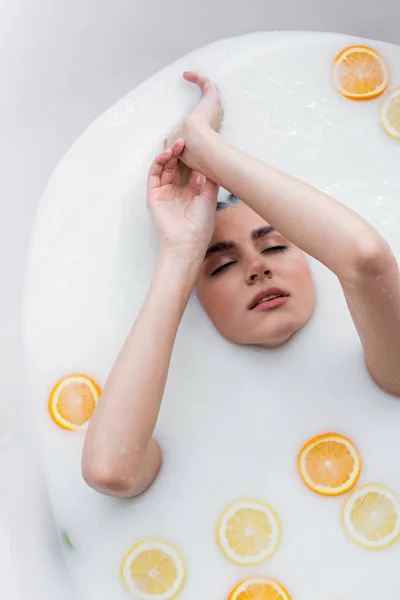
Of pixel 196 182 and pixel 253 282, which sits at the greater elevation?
pixel 196 182

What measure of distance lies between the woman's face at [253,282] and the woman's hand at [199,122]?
13 cm

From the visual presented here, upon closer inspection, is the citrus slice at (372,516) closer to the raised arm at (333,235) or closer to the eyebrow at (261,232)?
the raised arm at (333,235)

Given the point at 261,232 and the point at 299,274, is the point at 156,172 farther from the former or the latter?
the point at 299,274

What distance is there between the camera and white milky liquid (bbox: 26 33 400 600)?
1669 mm

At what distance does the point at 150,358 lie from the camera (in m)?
1.54

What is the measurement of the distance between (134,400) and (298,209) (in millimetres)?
429

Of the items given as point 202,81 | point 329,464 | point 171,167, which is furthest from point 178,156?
point 329,464

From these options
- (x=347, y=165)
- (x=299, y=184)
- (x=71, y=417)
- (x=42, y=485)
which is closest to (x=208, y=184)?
(x=299, y=184)

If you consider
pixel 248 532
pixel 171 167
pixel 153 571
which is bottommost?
pixel 153 571

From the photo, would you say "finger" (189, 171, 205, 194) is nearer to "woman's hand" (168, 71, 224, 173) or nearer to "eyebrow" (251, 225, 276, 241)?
"woman's hand" (168, 71, 224, 173)

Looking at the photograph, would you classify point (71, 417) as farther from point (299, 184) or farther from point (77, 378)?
point (299, 184)

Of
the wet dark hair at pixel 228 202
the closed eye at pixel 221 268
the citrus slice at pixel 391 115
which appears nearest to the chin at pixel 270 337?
the closed eye at pixel 221 268

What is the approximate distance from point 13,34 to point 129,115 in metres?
0.31

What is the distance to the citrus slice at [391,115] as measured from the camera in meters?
2.00
